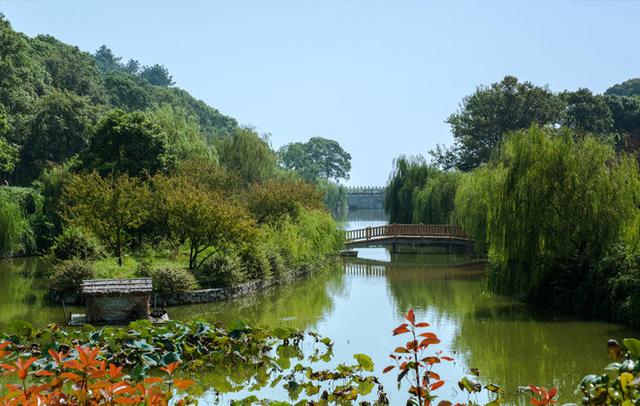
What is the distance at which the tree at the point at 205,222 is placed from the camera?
942 inches

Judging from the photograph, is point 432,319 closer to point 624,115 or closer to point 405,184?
point 405,184

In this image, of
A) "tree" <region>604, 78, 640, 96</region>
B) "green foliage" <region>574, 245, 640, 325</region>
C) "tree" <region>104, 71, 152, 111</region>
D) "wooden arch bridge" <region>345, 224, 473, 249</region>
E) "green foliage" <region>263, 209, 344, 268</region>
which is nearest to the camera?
"green foliage" <region>574, 245, 640, 325</region>

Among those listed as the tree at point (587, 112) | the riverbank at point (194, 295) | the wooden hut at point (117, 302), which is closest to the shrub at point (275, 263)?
the riverbank at point (194, 295)

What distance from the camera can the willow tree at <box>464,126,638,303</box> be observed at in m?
19.7

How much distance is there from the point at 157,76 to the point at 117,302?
133818 millimetres

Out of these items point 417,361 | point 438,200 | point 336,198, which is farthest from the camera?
point 336,198

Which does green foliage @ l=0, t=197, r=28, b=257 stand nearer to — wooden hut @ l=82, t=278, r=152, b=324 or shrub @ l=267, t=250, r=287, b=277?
shrub @ l=267, t=250, r=287, b=277

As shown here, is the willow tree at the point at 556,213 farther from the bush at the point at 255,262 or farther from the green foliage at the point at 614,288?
the bush at the point at 255,262

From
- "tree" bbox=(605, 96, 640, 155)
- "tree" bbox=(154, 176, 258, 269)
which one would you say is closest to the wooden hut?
"tree" bbox=(154, 176, 258, 269)

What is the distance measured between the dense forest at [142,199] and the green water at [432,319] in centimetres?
143

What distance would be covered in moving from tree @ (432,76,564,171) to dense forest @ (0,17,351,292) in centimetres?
1831

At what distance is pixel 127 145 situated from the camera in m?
35.0

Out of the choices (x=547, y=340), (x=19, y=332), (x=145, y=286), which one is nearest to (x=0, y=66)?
(x=145, y=286)

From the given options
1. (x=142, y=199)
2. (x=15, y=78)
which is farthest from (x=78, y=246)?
(x=15, y=78)
